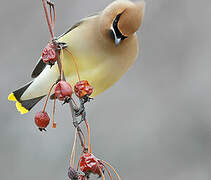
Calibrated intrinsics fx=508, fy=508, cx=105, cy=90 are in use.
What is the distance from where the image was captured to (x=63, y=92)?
Result: 1.42m

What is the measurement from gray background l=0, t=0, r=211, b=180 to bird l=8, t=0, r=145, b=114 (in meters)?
1.18

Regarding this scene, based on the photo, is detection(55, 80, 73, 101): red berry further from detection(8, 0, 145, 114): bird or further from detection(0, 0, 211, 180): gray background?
detection(0, 0, 211, 180): gray background

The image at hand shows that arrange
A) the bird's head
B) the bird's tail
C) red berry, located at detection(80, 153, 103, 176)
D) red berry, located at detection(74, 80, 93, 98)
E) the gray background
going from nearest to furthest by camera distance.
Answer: red berry, located at detection(80, 153, 103, 176) < red berry, located at detection(74, 80, 93, 98) < the bird's head < the bird's tail < the gray background

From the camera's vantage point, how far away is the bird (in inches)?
80.0

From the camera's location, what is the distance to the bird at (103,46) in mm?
2031

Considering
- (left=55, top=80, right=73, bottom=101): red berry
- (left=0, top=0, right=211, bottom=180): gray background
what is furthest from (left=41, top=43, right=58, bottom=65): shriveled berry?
(left=0, top=0, right=211, bottom=180): gray background

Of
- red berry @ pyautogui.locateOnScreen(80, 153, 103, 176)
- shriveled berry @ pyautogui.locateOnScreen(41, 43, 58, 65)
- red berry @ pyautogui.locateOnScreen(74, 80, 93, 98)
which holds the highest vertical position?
shriveled berry @ pyautogui.locateOnScreen(41, 43, 58, 65)

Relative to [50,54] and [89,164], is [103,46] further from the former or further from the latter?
[89,164]

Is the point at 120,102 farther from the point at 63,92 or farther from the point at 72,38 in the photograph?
the point at 63,92

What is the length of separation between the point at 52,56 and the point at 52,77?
2.28 feet

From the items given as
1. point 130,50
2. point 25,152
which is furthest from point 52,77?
point 25,152

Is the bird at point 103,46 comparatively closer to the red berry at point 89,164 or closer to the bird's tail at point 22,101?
the bird's tail at point 22,101

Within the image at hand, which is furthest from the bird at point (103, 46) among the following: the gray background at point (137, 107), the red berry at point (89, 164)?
the gray background at point (137, 107)

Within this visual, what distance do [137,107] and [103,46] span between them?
1.49m
